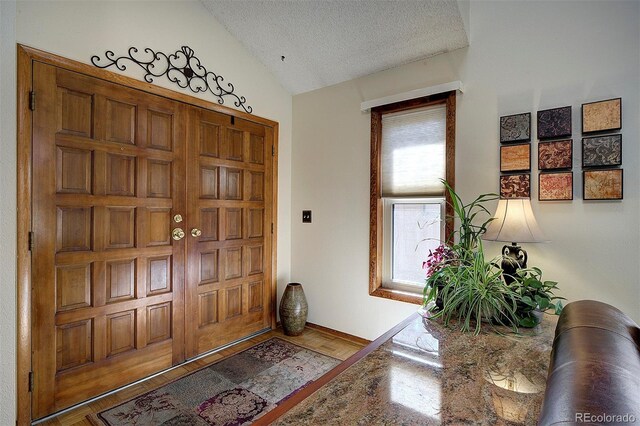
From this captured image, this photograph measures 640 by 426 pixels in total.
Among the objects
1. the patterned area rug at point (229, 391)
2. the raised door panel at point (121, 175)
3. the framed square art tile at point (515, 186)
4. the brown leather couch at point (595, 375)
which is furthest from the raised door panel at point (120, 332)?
the framed square art tile at point (515, 186)

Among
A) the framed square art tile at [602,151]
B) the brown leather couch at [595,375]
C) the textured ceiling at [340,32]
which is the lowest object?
the brown leather couch at [595,375]

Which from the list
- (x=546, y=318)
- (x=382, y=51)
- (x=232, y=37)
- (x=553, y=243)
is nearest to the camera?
(x=546, y=318)

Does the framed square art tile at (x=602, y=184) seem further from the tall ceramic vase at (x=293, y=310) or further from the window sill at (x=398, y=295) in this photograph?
the tall ceramic vase at (x=293, y=310)

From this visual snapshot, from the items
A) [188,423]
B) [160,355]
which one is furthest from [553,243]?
[160,355]

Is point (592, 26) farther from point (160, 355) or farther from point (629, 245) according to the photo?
point (160, 355)

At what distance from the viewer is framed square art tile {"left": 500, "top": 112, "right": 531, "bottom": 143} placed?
2039mm

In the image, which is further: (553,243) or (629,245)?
(553,243)

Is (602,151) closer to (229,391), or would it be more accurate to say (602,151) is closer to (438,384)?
(438,384)

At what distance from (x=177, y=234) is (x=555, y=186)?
2624 millimetres

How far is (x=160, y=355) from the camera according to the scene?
227 cm

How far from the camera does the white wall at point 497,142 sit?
179 cm

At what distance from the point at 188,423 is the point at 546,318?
1996 millimetres

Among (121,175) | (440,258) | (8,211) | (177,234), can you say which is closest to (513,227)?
(440,258)

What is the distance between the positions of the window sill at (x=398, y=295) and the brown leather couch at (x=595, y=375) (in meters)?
1.72
